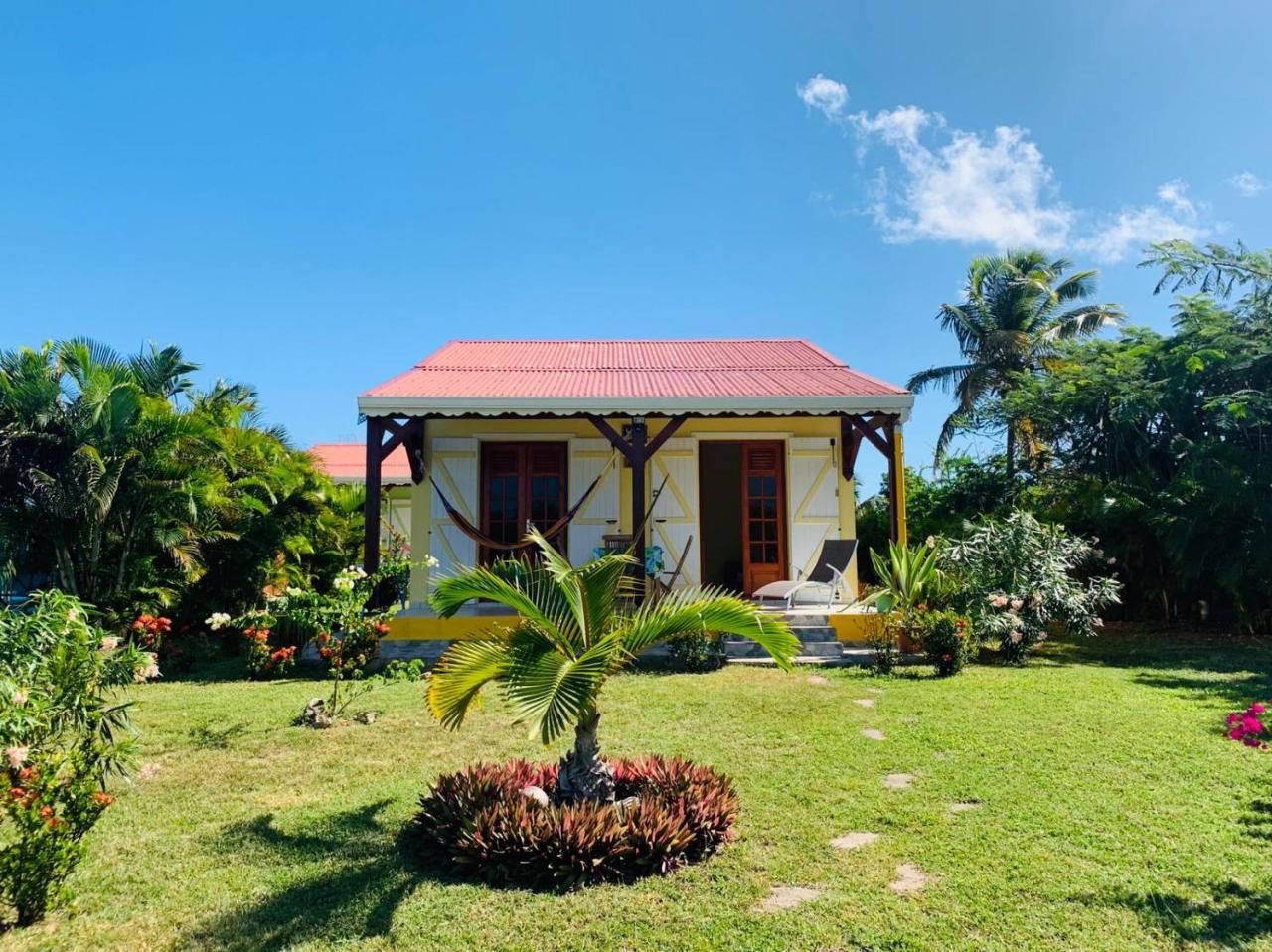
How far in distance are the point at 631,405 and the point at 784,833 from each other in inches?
231

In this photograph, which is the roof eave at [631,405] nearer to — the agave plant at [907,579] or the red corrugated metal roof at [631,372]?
the red corrugated metal roof at [631,372]

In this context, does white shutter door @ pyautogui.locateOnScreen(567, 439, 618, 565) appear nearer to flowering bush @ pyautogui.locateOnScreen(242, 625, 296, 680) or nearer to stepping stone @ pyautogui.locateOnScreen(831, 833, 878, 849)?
flowering bush @ pyautogui.locateOnScreen(242, 625, 296, 680)

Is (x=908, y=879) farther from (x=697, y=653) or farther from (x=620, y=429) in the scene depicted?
(x=620, y=429)

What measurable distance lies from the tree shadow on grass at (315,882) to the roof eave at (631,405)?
17.7 ft

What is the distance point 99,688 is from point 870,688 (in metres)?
5.81

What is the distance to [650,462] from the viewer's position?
10.2 metres

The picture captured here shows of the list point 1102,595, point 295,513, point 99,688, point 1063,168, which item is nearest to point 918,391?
point 1063,168

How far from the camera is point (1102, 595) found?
29.8 ft

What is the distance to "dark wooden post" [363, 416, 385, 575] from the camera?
842 cm

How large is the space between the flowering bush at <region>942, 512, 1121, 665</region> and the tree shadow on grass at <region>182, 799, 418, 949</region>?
6.58 m

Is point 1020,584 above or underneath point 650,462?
underneath

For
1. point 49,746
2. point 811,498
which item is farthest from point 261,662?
point 811,498

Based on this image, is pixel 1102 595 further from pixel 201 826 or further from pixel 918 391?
pixel 918 391

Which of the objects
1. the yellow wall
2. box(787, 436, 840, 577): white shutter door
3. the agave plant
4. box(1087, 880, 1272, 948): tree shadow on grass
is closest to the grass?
box(1087, 880, 1272, 948): tree shadow on grass
